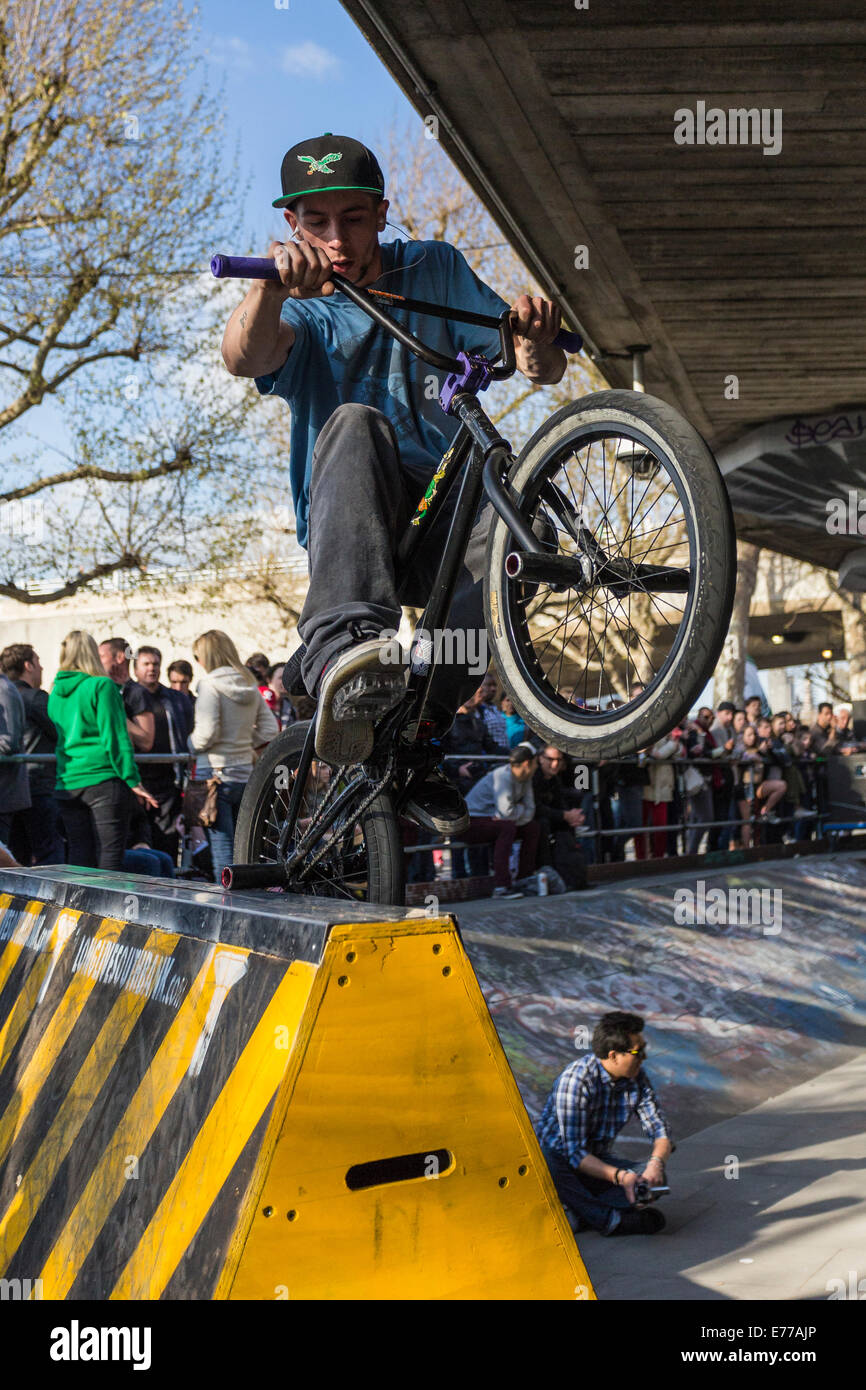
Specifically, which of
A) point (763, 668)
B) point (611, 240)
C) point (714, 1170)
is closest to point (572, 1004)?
point (714, 1170)

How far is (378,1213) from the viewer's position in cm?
208

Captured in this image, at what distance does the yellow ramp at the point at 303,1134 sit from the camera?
200 centimetres

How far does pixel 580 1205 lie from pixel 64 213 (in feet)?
52.4

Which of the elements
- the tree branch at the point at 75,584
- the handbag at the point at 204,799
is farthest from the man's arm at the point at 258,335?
the tree branch at the point at 75,584

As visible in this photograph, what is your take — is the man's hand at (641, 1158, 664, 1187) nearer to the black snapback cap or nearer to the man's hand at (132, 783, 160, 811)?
the man's hand at (132, 783, 160, 811)

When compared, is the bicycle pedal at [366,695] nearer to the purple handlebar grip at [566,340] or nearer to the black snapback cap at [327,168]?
the purple handlebar grip at [566,340]

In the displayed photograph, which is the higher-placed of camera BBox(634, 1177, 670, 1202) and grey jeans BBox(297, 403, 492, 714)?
grey jeans BBox(297, 403, 492, 714)

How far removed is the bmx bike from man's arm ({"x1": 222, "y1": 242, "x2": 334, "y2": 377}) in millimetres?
52

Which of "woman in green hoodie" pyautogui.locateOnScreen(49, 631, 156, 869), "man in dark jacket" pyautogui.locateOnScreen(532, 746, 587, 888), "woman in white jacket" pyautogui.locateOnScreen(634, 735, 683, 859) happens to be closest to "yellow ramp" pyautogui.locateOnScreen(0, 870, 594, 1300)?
"woman in green hoodie" pyautogui.locateOnScreen(49, 631, 156, 869)

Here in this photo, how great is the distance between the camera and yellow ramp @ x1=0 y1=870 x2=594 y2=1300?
78.6 inches

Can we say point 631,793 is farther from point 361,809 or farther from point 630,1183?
point 361,809

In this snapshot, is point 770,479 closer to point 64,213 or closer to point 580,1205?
point 580,1205

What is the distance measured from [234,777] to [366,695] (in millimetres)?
4039

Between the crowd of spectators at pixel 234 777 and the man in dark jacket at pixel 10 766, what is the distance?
0.01 m
